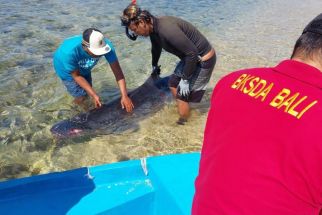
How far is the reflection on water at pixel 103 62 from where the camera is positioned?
5.00 m

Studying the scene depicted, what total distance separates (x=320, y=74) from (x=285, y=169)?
0.41m

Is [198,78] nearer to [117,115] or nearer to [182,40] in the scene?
[182,40]

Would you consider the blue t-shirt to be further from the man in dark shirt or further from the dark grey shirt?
the dark grey shirt

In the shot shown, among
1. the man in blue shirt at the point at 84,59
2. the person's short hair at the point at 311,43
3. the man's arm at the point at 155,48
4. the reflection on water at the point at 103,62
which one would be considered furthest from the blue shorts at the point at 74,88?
the person's short hair at the point at 311,43

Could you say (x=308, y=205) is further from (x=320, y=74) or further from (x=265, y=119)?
(x=320, y=74)

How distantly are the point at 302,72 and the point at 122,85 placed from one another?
12.8 feet

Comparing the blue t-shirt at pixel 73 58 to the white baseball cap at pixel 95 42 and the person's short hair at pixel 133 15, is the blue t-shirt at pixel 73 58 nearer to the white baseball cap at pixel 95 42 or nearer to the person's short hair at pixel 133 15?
the white baseball cap at pixel 95 42

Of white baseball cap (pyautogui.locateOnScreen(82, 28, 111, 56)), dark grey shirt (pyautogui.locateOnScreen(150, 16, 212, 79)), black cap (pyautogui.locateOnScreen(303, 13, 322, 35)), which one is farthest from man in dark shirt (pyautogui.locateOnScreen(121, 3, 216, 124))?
black cap (pyautogui.locateOnScreen(303, 13, 322, 35))

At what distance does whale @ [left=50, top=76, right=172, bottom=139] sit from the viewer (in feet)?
17.1

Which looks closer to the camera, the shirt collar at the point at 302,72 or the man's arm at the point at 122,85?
the shirt collar at the point at 302,72

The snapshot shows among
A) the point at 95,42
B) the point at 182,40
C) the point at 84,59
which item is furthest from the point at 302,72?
the point at 84,59

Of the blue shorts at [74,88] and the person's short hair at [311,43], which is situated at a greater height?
the person's short hair at [311,43]

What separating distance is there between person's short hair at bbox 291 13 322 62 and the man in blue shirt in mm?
3428

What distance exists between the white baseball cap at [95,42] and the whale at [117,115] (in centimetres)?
93
